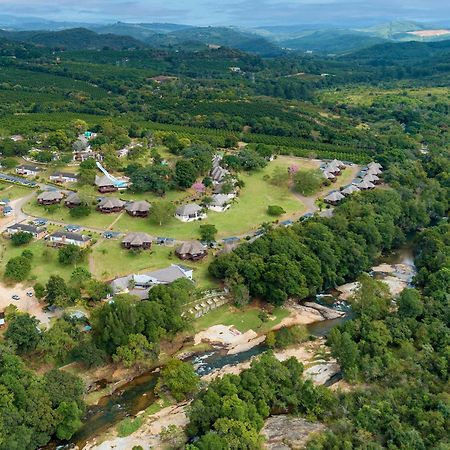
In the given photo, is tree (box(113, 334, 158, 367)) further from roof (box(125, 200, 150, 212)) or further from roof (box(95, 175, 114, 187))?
roof (box(95, 175, 114, 187))

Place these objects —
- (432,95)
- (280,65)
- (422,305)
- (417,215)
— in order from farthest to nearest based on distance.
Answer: (280,65)
(432,95)
(417,215)
(422,305)

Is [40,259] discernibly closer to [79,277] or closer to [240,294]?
[79,277]

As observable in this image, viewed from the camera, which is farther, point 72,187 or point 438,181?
point 438,181

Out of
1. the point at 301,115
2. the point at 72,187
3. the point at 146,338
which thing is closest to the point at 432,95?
the point at 301,115

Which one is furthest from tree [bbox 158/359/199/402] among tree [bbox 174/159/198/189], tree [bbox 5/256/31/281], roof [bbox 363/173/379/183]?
roof [bbox 363/173/379/183]

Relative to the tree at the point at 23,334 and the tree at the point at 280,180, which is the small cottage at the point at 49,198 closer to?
the tree at the point at 23,334

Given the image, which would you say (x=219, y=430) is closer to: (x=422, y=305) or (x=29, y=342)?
(x=29, y=342)
